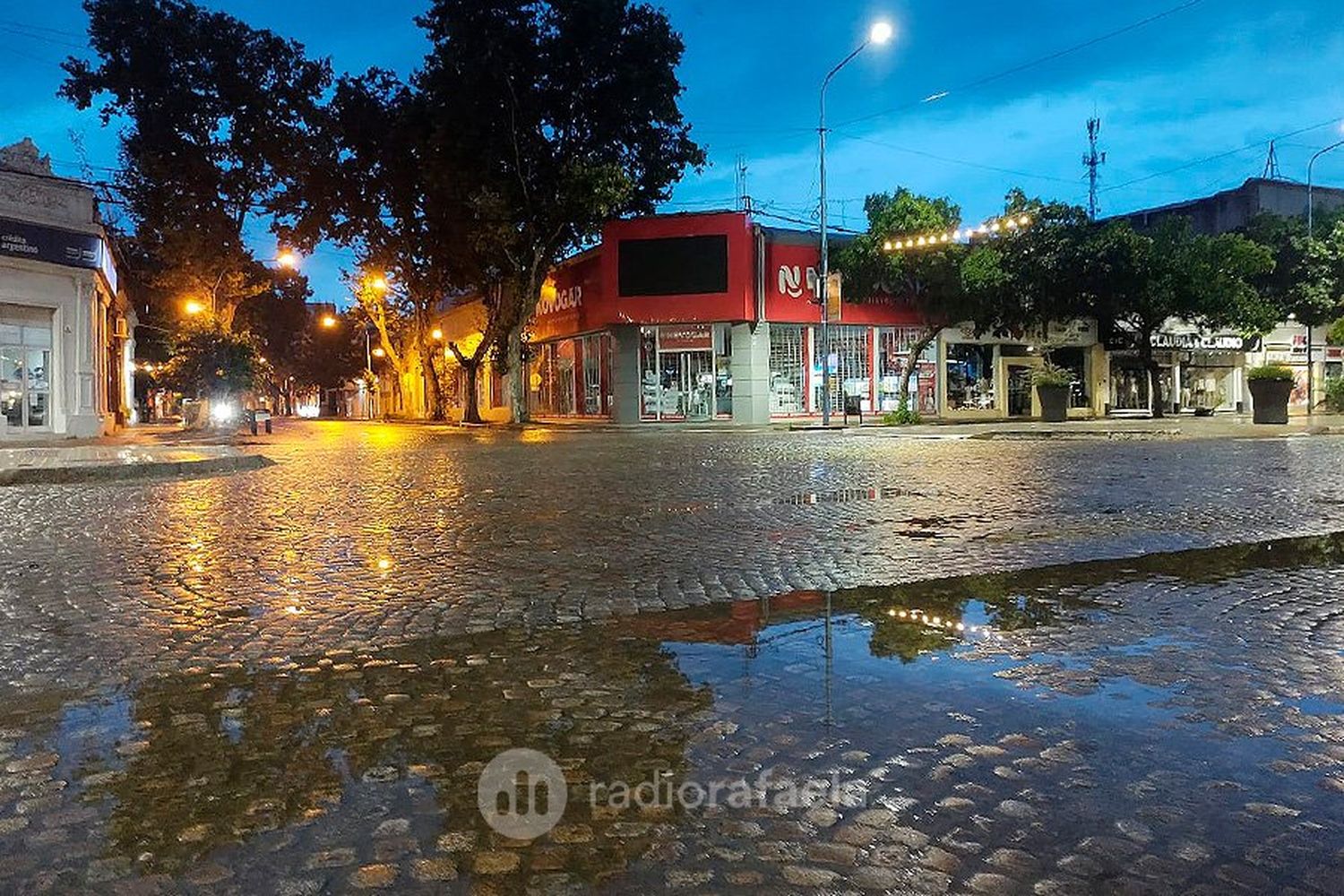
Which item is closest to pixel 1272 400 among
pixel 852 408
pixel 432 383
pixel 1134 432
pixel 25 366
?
pixel 1134 432

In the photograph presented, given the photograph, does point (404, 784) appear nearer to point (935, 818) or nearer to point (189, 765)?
point (189, 765)

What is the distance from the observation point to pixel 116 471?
50.9 feet

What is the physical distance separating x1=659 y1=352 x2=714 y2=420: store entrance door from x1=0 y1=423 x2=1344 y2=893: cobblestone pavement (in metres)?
28.5

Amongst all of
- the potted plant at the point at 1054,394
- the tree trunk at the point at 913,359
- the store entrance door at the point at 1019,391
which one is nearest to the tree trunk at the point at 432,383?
the tree trunk at the point at 913,359

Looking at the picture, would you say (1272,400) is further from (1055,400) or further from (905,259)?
(905,259)

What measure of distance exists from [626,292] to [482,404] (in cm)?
1934

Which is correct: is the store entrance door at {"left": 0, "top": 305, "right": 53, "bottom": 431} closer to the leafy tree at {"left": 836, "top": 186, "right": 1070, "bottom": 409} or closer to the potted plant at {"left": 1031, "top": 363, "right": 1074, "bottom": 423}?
the leafy tree at {"left": 836, "top": 186, "right": 1070, "bottom": 409}

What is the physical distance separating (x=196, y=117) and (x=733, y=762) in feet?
134

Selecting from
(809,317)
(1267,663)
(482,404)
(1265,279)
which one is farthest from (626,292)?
(1267,663)

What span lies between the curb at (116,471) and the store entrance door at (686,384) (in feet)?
70.6

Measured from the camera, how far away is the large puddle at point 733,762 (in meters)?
2.72

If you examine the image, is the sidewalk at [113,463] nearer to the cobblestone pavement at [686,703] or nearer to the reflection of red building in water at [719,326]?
→ the cobblestone pavement at [686,703]

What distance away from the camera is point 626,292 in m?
37.1

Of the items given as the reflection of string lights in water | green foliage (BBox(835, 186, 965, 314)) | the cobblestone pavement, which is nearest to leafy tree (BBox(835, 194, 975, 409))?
green foliage (BBox(835, 186, 965, 314))
